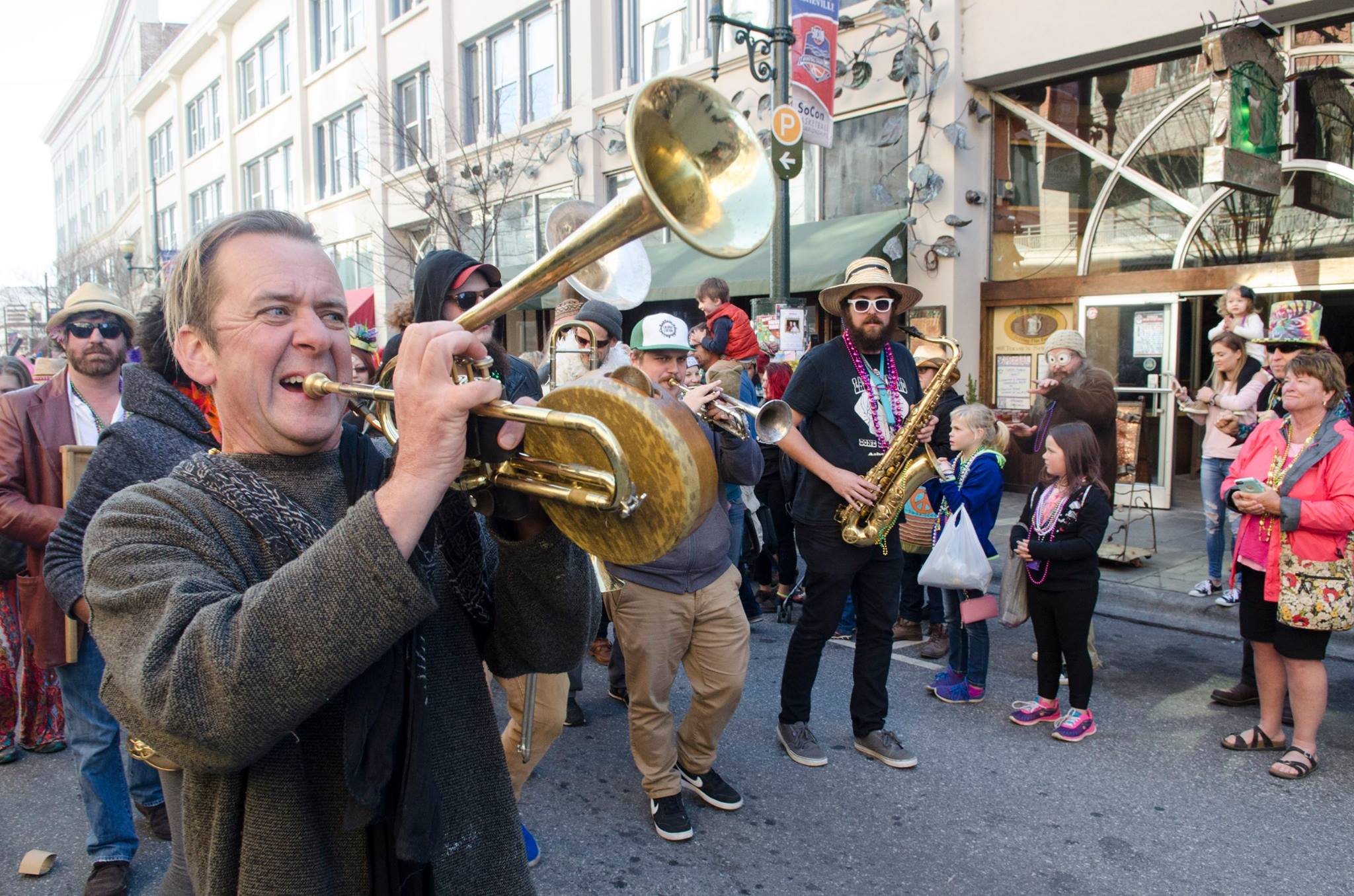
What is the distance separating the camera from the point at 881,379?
14.6ft

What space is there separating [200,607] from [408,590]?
290 mm

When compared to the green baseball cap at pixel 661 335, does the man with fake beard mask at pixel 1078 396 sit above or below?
below

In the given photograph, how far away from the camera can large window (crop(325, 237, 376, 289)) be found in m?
22.2

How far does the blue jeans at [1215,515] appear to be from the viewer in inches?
274

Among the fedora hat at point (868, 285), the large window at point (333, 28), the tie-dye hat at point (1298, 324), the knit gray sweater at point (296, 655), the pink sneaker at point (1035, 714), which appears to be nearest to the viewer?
the knit gray sweater at point (296, 655)

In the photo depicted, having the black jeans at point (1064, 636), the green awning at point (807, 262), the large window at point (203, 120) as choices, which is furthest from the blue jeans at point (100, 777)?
the large window at point (203, 120)

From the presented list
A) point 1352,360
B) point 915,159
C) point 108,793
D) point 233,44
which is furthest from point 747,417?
point 233,44

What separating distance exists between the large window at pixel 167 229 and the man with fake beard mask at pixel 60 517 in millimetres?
35784

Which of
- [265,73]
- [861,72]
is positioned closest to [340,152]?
[265,73]

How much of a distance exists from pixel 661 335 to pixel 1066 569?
2357 mm

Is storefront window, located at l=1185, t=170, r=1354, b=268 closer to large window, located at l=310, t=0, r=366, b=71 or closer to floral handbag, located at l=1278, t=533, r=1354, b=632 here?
floral handbag, located at l=1278, t=533, r=1354, b=632

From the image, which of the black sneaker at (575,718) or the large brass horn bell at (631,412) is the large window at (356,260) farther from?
the large brass horn bell at (631,412)

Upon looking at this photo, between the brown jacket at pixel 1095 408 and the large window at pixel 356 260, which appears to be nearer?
the brown jacket at pixel 1095 408

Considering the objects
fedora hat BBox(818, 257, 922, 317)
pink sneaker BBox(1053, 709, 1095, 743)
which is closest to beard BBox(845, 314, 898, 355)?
fedora hat BBox(818, 257, 922, 317)
